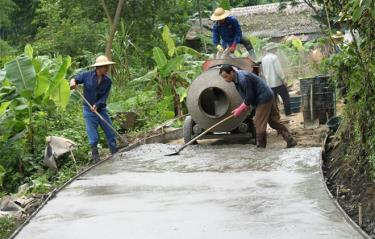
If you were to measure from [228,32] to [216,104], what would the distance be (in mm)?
1516

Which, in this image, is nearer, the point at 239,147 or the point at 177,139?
the point at 239,147

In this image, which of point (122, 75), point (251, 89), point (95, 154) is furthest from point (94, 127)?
point (122, 75)

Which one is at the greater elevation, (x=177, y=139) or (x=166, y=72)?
(x=166, y=72)

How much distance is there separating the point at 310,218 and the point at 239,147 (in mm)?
4708

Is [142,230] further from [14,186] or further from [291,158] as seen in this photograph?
[14,186]

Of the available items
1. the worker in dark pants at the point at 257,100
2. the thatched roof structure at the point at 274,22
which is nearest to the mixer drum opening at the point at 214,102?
the worker in dark pants at the point at 257,100

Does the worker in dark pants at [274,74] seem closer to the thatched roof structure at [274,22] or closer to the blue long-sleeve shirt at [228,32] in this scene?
the blue long-sleeve shirt at [228,32]

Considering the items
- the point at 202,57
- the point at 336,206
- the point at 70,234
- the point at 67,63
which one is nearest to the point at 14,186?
the point at 67,63

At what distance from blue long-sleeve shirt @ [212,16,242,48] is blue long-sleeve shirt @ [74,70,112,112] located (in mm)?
2563

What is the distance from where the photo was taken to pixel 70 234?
20.4 ft

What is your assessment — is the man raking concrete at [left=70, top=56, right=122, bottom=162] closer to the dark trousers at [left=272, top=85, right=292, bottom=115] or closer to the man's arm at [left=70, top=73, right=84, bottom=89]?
the man's arm at [left=70, top=73, right=84, bottom=89]

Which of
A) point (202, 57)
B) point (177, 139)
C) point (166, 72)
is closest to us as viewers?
point (177, 139)

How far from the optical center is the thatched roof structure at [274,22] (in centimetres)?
2916

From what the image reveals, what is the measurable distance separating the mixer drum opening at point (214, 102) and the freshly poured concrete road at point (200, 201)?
1.30 metres
